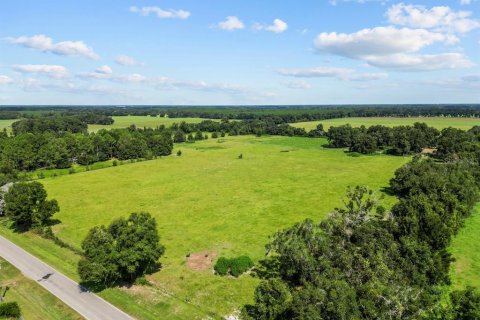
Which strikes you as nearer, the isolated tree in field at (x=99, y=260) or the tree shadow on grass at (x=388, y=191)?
the isolated tree in field at (x=99, y=260)

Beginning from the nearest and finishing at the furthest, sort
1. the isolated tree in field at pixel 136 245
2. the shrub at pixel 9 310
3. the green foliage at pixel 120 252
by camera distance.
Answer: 1. the shrub at pixel 9 310
2. the green foliage at pixel 120 252
3. the isolated tree in field at pixel 136 245

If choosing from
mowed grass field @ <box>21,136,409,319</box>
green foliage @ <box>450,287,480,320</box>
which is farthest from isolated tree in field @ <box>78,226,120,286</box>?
green foliage @ <box>450,287,480,320</box>

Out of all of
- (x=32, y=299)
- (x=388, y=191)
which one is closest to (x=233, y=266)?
(x=32, y=299)

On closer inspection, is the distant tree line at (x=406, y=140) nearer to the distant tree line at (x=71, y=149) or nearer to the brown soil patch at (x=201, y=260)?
the distant tree line at (x=71, y=149)

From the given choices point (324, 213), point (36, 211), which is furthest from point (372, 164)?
point (36, 211)

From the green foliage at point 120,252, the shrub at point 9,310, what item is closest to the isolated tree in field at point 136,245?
the green foliage at point 120,252

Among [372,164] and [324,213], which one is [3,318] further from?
[372,164]
